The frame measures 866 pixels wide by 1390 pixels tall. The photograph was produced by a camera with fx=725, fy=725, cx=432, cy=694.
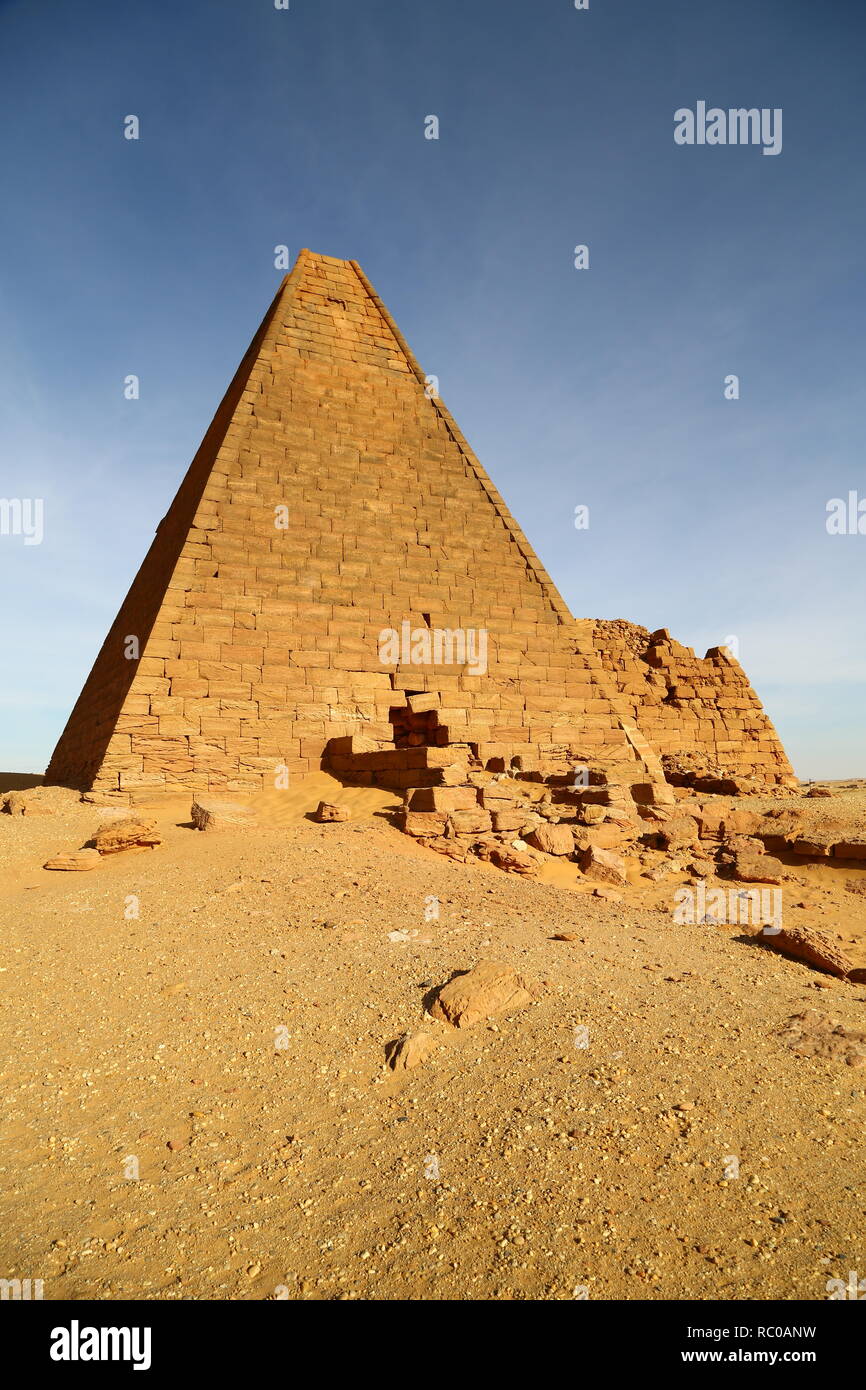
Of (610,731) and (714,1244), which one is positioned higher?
(610,731)

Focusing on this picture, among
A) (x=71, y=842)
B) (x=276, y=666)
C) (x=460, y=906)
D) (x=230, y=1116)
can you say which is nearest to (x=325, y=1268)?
(x=230, y=1116)

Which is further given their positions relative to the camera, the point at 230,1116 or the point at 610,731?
the point at 610,731

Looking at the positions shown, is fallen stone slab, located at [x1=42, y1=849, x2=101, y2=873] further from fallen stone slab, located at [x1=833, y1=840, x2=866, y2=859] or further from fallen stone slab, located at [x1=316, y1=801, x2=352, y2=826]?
fallen stone slab, located at [x1=833, y1=840, x2=866, y2=859]

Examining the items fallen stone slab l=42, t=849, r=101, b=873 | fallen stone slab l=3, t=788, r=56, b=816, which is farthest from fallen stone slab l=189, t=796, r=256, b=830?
fallen stone slab l=3, t=788, r=56, b=816

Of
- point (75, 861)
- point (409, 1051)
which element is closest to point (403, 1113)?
point (409, 1051)

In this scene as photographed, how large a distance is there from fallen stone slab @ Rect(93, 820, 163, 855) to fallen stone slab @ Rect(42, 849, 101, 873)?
0.19 meters

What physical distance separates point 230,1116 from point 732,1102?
2.14 m

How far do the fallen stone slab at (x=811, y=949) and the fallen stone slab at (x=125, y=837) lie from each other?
19.2 feet

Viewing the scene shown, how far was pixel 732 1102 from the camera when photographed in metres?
3.01

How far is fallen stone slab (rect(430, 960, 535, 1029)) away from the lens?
12.6 feet

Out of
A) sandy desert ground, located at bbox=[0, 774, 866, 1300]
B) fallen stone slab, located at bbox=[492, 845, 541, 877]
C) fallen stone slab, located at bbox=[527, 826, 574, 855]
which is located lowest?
sandy desert ground, located at bbox=[0, 774, 866, 1300]

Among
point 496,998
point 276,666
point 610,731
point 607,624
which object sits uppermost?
point 607,624

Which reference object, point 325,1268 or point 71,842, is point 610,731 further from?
point 325,1268

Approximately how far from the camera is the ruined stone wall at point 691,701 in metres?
18.1
